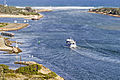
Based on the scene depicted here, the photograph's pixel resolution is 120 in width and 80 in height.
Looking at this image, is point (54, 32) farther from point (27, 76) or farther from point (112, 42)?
point (27, 76)

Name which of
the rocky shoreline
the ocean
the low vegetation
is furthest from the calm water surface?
the low vegetation

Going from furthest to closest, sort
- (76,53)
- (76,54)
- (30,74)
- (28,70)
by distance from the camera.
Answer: (76,53)
(76,54)
(28,70)
(30,74)

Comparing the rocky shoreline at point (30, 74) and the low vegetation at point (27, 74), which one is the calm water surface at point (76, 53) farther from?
the low vegetation at point (27, 74)

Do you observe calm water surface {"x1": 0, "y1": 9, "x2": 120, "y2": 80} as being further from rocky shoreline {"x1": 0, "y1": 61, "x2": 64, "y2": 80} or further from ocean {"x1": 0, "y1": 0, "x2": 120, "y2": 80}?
rocky shoreline {"x1": 0, "y1": 61, "x2": 64, "y2": 80}

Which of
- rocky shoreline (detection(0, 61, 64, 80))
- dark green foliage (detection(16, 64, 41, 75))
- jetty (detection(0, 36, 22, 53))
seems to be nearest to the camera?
rocky shoreline (detection(0, 61, 64, 80))

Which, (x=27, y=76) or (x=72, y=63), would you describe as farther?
(x=72, y=63)

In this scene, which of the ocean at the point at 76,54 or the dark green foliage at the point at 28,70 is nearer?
the dark green foliage at the point at 28,70

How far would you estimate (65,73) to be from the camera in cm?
7112

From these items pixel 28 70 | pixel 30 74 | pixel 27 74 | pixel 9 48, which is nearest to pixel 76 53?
pixel 9 48

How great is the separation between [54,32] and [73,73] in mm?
64131

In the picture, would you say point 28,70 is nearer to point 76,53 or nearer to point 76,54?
point 76,54

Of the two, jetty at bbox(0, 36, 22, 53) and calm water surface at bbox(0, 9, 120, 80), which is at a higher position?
jetty at bbox(0, 36, 22, 53)

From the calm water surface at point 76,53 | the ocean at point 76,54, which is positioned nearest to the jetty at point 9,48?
the ocean at point 76,54

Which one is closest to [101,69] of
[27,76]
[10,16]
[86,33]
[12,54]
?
[27,76]
